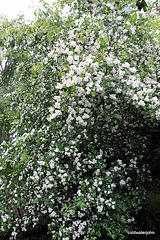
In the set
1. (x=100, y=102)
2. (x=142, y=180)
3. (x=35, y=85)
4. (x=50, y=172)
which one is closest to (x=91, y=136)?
(x=100, y=102)

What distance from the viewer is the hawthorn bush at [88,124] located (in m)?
2.52

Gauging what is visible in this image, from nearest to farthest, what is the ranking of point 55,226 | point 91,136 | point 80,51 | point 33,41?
point 80,51 < point 91,136 < point 55,226 < point 33,41

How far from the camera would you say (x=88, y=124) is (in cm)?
271

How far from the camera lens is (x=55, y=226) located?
3531 mm

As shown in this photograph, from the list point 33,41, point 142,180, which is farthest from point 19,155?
point 33,41

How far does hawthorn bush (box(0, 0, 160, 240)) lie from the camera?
2521mm

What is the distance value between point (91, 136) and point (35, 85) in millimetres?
1508

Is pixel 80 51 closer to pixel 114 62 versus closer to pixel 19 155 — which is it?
pixel 114 62

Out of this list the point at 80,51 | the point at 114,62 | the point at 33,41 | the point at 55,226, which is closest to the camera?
the point at 114,62

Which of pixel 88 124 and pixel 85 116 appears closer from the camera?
pixel 85 116

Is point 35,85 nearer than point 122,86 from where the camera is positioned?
No

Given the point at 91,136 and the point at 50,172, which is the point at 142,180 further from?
the point at 50,172

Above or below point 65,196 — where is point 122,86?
above

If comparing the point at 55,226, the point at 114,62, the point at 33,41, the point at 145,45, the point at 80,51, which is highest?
the point at 33,41
